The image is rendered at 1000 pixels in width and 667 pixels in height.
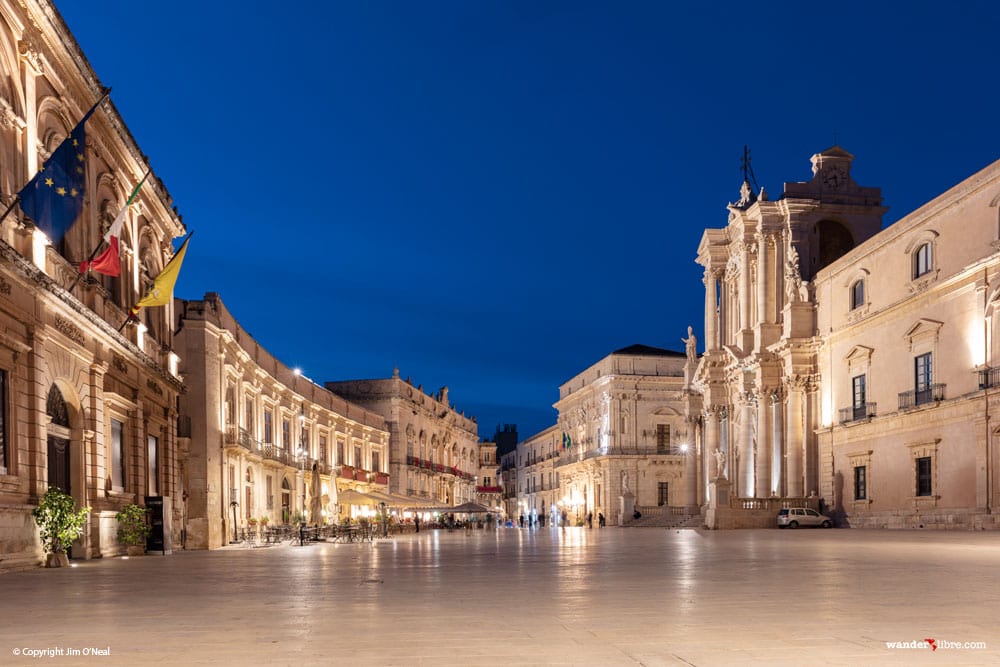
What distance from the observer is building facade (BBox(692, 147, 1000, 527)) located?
3359 cm

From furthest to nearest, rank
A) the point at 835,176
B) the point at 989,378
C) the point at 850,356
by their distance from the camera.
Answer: the point at 835,176 → the point at 850,356 → the point at 989,378

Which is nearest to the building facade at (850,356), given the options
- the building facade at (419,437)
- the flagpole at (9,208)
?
the building facade at (419,437)

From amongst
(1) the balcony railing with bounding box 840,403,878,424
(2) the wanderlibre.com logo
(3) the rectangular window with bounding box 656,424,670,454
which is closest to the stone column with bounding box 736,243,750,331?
(1) the balcony railing with bounding box 840,403,878,424

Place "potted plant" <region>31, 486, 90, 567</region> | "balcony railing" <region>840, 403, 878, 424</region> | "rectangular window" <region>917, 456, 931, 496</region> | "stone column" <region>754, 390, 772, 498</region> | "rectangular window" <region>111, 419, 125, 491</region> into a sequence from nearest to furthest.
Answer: "potted plant" <region>31, 486, 90, 567</region> < "rectangular window" <region>111, 419, 125, 491</region> < "rectangular window" <region>917, 456, 931, 496</region> < "balcony railing" <region>840, 403, 878, 424</region> < "stone column" <region>754, 390, 772, 498</region>

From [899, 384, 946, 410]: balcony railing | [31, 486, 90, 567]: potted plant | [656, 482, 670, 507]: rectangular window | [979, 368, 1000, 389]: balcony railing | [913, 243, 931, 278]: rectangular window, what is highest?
[913, 243, 931, 278]: rectangular window

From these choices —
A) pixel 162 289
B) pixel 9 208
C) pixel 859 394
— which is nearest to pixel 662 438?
pixel 859 394

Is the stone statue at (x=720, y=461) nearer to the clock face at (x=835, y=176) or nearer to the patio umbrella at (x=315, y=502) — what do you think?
the clock face at (x=835, y=176)

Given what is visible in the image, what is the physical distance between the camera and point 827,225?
167 feet

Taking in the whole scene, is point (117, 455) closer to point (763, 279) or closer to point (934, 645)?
point (934, 645)

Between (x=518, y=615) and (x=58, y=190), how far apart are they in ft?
42.9

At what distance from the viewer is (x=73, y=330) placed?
2022cm

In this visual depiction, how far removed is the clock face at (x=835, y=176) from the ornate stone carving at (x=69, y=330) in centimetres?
3996

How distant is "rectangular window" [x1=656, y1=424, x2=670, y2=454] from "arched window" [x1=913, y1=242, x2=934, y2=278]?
43.6 m

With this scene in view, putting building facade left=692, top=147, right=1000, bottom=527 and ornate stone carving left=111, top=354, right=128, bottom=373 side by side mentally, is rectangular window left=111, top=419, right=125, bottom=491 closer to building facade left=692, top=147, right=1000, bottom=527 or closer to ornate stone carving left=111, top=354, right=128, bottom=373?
ornate stone carving left=111, top=354, right=128, bottom=373
